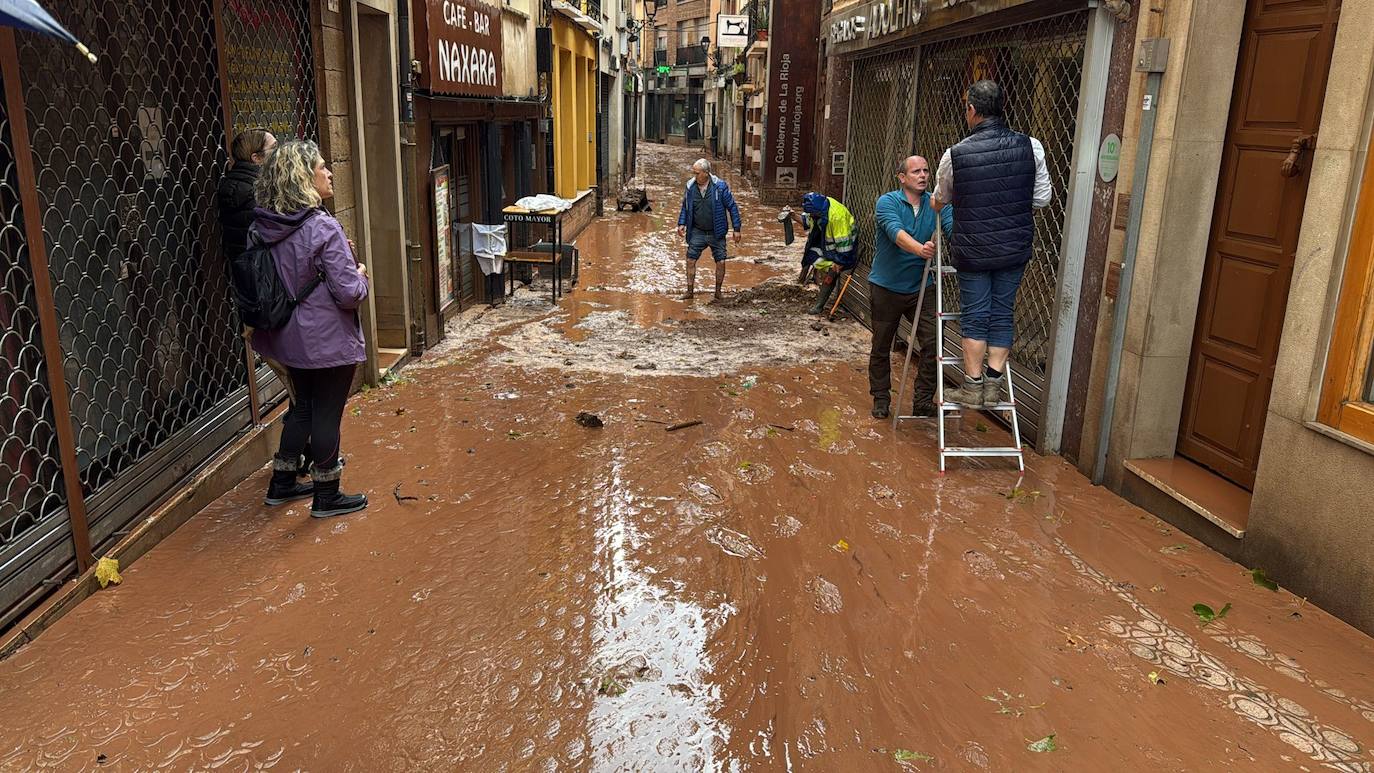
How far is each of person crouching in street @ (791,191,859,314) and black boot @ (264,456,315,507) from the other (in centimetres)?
702

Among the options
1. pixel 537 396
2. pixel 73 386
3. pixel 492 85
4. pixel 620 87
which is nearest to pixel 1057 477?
pixel 537 396

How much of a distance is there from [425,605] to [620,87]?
2611 centimetres

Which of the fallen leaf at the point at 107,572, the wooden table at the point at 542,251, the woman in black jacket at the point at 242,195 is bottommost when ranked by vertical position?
the fallen leaf at the point at 107,572

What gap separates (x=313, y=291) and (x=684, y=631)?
245 cm

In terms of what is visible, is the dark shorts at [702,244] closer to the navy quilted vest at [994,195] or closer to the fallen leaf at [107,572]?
the navy quilted vest at [994,195]

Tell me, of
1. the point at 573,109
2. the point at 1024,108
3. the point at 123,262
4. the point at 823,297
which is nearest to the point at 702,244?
the point at 823,297

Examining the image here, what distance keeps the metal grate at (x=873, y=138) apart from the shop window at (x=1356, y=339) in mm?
5819

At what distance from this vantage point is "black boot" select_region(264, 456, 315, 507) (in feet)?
16.9

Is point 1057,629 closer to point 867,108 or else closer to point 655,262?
point 867,108

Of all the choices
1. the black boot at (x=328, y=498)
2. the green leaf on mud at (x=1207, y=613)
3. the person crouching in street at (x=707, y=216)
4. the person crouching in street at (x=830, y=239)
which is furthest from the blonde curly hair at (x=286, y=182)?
the person crouching in street at (x=707, y=216)

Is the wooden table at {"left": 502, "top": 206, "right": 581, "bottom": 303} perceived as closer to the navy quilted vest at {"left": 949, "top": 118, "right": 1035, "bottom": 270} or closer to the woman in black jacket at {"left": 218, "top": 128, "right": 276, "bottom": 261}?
the woman in black jacket at {"left": 218, "top": 128, "right": 276, "bottom": 261}

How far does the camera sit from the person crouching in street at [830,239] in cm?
1073

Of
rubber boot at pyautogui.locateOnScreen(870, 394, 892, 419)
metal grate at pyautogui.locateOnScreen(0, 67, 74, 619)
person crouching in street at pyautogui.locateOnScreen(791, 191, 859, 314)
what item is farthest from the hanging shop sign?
metal grate at pyautogui.locateOnScreen(0, 67, 74, 619)

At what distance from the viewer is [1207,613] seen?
423cm
